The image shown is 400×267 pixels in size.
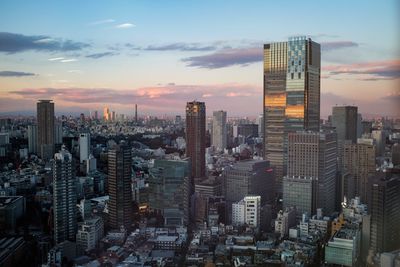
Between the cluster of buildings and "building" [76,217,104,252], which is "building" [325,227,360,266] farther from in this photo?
"building" [76,217,104,252]

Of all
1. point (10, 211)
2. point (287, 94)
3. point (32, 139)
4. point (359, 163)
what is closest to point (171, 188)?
point (32, 139)

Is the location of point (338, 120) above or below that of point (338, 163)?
above

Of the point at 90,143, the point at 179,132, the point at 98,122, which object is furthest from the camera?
the point at 179,132

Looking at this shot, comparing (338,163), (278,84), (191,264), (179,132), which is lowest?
(191,264)

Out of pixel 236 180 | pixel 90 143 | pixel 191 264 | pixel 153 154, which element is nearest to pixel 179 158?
pixel 153 154

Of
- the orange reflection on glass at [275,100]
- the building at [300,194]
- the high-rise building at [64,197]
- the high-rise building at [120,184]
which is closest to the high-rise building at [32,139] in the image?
the high-rise building at [64,197]

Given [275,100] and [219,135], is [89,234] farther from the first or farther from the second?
[275,100]

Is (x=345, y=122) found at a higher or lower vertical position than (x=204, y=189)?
higher

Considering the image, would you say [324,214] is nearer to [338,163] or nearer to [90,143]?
[338,163]
